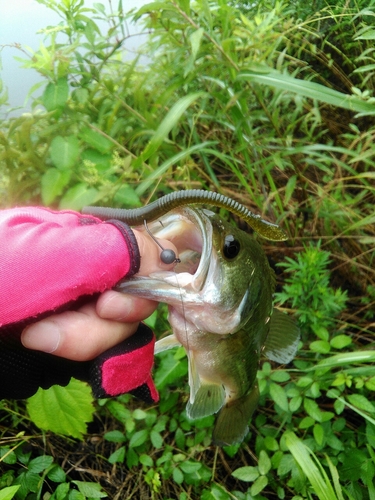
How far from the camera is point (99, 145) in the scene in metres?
2.04

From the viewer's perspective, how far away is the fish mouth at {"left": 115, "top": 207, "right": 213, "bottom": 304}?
1098mm

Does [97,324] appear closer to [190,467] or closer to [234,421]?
[234,421]

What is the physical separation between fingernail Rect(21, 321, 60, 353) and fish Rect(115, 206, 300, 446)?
189 mm

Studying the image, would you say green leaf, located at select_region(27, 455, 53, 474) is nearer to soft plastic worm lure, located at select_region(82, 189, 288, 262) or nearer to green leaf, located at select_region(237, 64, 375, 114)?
soft plastic worm lure, located at select_region(82, 189, 288, 262)

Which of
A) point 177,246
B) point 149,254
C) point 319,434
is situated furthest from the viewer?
point 319,434

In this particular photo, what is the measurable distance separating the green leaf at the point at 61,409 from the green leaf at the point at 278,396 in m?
0.82

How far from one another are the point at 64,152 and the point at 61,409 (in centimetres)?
118

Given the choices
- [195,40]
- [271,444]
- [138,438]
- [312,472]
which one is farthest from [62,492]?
[195,40]

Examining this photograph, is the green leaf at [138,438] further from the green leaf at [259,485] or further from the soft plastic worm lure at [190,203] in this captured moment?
the soft plastic worm lure at [190,203]

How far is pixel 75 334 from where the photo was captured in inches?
41.0

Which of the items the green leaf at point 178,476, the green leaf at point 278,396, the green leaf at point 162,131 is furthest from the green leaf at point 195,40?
the green leaf at point 178,476

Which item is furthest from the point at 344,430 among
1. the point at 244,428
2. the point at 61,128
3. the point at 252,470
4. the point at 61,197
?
the point at 61,128

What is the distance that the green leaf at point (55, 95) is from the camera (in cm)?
185

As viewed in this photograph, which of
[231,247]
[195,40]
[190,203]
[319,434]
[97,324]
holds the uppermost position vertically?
[195,40]
